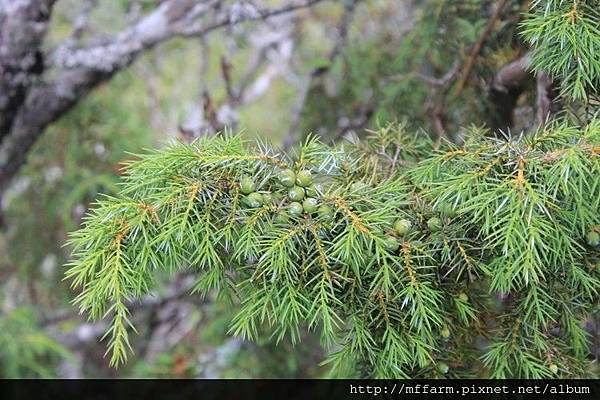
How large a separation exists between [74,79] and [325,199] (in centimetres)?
116

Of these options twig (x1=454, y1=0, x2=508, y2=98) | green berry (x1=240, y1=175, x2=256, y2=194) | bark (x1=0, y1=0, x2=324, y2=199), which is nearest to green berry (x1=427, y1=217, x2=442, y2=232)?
green berry (x1=240, y1=175, x2=256, y2=194)

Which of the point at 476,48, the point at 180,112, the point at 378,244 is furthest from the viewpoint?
the point at 180,112

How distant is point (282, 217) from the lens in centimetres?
80

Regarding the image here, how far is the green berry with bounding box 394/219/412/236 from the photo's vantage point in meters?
0.80

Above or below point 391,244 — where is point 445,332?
below

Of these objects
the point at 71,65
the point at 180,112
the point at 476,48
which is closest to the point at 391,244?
the point at 476,48

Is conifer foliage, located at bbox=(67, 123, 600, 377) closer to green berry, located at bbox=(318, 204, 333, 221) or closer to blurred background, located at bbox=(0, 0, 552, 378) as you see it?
green berry, located at bbox=(318, 204, 333, 221)

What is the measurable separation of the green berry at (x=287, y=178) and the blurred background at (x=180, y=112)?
1.23ft

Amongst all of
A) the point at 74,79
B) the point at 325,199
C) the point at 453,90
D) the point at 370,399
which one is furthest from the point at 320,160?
the point at 74,79

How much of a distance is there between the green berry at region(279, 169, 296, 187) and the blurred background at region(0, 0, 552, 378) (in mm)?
375

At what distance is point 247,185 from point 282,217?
2.3 inches

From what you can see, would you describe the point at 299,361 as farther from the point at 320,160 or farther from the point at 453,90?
the point at 320,160

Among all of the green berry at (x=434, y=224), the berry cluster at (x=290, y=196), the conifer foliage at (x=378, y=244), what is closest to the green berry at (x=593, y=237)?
the conifer foliage at (x=378, y=244)

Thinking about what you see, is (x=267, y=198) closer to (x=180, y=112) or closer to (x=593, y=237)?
(x=593, y=237)
